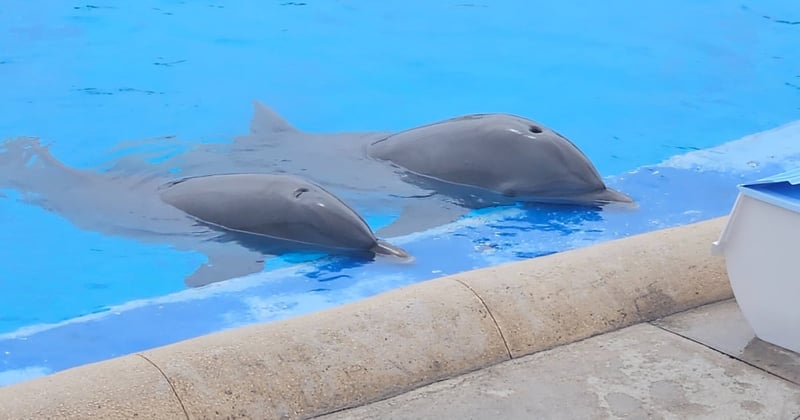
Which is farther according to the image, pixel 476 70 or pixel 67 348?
pixel 476 70

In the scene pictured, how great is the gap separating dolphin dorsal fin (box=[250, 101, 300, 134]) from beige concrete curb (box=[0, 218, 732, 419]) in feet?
10.9

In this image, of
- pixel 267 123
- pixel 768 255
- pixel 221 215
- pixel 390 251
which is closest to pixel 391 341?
pixel 768 255

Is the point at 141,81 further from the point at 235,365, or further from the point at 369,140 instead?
the point at 235,365

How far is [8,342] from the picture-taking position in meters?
4.39

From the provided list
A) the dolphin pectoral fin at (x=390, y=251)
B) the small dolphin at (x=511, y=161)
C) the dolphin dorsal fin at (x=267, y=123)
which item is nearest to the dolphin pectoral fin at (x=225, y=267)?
the dolphin pectoral fin at (x=390, y=251)

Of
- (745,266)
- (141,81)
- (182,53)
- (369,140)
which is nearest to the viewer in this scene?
(745,266)

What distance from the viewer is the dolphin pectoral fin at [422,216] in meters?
5.49

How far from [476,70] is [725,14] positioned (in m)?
3.69

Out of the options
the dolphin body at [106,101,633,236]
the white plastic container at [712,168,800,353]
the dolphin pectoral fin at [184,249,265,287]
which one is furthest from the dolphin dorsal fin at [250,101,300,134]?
the white plastic container at [712,168,800,353]

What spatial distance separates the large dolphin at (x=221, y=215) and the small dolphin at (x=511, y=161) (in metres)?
1.00

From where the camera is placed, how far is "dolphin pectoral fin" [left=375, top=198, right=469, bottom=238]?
18.0ft

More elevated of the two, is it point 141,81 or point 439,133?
point 439,133

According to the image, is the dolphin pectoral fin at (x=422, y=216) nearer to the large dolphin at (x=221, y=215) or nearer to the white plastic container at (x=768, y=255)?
the large dolphin at (x=221, y=215)

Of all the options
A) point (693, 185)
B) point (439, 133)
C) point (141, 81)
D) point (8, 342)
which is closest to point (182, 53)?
point (141, 81)
